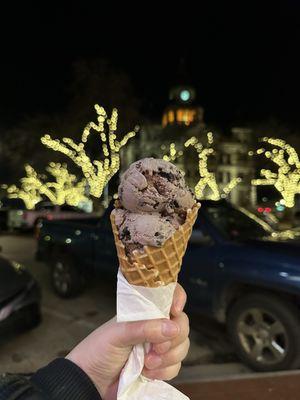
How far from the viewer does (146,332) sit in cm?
130

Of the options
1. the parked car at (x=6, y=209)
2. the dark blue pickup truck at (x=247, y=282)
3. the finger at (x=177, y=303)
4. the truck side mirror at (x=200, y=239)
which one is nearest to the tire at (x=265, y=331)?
the dark blue pickup truck at (x=247, y=282)

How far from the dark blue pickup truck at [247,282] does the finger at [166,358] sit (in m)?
2.82

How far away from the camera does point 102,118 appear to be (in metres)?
11.6

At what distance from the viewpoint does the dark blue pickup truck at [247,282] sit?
401 centimetres

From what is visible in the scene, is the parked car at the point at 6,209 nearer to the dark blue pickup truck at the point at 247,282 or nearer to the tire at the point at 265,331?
the dark blue pickup truck at the point at 247,282

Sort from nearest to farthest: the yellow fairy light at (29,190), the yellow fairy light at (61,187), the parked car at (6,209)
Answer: the parked car at (6,209)
the yellow fairy light at (61,187)
the yellow fairy light at (29,190)

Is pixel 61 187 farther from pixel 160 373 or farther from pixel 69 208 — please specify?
pixel 160 373

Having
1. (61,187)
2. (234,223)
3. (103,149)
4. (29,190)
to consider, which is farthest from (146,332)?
(29,190)

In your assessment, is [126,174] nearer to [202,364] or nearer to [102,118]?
[202,364]

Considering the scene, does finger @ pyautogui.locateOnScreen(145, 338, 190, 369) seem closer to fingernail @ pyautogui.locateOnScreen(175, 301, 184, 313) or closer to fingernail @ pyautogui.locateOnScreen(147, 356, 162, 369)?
fingernail @ pyautogui.locateOnScreen(147, 356, 162, 369)

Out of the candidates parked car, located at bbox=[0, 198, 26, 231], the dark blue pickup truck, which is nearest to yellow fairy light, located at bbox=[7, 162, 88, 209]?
parked car, located at bbox=[0, 198, 26, 231]

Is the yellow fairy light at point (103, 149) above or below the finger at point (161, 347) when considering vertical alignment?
above

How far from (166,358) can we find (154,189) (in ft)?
1.96

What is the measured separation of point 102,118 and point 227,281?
26.8ft
